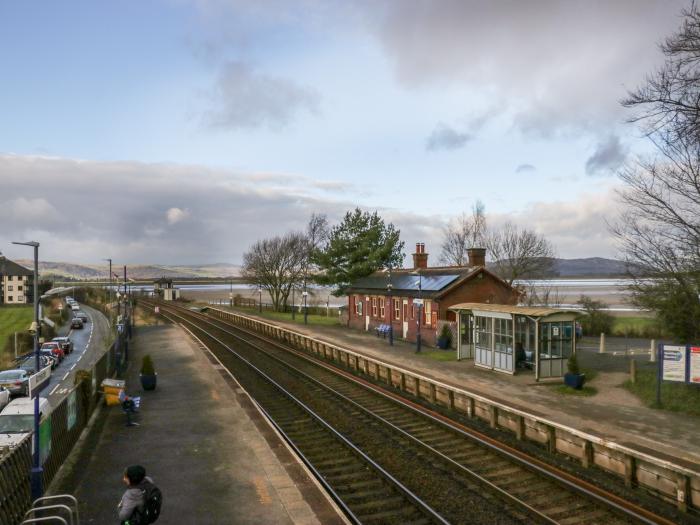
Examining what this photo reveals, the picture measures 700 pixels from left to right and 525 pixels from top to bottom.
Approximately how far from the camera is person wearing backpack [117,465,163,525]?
759 cm

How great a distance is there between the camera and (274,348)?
3753 cm

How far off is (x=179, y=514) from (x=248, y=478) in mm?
2174

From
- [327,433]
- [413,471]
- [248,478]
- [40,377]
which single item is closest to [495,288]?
[327,433]

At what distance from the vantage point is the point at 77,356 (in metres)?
44.3

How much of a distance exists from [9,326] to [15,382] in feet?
147

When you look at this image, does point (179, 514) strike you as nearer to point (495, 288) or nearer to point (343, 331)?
point (495, 288)

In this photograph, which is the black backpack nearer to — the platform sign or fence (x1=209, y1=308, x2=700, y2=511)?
fence (x1=209, y1=308, x2=700, y2=511)

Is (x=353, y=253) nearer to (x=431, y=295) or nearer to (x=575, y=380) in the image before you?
(x=431, y=295)

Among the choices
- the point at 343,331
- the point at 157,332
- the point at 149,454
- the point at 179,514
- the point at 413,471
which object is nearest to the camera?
the point at 179,514

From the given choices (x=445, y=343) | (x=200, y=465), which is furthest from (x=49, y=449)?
(x=445, y=343)

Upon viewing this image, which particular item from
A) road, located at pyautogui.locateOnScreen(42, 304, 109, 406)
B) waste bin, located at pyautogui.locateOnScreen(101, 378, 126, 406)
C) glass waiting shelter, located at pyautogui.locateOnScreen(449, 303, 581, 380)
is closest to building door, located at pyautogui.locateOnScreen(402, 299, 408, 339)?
glass waiting shelter, located at pyautogui.locateOnScreen(449, 303, 581, 380)

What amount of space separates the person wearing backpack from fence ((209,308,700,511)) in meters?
10.4

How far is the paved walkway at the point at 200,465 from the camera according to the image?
10.3 meters

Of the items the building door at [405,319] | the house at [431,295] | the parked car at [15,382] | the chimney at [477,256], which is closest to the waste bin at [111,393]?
the parked car at [15,382]
